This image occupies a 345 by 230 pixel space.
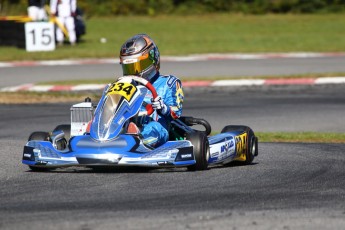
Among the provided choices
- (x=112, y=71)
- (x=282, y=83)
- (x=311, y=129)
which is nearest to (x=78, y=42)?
(x=112, y=71)

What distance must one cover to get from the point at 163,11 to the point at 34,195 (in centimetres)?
3034

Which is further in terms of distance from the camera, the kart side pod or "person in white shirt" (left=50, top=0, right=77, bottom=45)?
"person in white shirt" (left=50, top=0, right=77, bottom=45)

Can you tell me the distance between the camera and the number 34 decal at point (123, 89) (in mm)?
8405

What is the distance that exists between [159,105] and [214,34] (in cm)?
2001

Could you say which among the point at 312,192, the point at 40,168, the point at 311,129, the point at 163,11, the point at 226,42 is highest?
the point at 312,192

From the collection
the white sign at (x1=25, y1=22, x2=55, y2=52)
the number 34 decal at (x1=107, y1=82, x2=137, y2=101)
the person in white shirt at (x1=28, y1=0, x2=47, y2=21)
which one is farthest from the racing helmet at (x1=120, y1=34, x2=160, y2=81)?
the person in white shirt at (x1=28, y1=0, x2=47, y2=21)

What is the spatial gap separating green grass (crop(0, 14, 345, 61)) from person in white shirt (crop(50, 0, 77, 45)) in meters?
0.40

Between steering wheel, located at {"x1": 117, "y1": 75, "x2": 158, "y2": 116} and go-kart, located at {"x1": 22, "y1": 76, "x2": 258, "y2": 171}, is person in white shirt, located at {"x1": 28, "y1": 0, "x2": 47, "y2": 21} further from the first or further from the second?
steering wheel, located at {"x1": 117, "y1": 75, "x2": 158, "y2": 116}

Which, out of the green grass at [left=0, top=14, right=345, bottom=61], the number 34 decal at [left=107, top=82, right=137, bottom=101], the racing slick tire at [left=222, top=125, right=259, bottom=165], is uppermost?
the number 34 decal at [left=107, top=82, right=137, bottom=101]

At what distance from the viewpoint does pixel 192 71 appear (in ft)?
65.3

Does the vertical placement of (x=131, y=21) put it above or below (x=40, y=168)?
below

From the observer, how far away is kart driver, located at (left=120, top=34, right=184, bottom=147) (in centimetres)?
873

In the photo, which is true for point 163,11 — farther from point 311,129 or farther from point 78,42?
point 311,129

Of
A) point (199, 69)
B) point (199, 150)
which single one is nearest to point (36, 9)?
point (199, 69)
